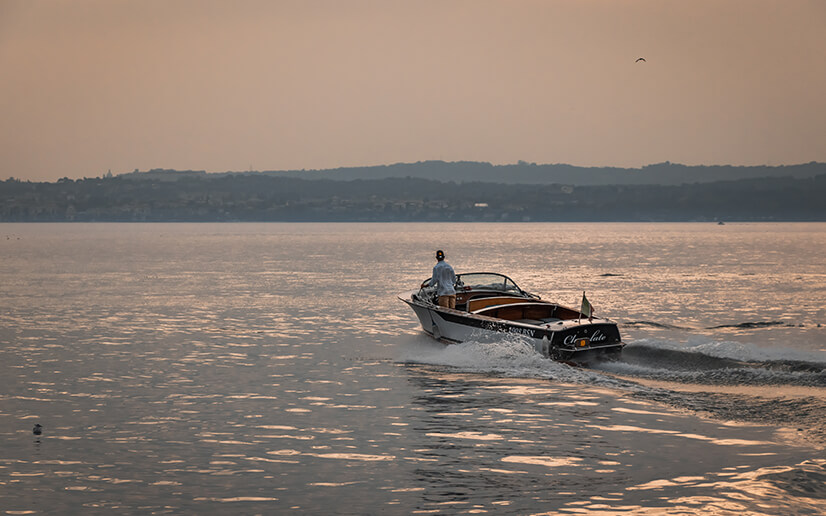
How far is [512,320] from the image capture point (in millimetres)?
27266

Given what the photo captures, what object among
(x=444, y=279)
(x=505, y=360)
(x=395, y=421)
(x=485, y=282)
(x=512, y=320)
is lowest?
(x=395, y=421)

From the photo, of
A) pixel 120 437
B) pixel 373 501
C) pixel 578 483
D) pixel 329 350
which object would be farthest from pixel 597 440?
pixel 329 350

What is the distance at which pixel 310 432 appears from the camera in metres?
17.3

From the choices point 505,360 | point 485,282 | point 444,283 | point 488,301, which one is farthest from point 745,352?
point 485,282

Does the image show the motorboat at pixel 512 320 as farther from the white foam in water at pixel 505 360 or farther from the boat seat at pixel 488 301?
the white foam in water at pixel 505 360

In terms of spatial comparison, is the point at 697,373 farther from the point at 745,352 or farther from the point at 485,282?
the point at 485,282

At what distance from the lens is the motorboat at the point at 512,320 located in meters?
23.3

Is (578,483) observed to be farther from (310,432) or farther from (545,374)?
(545,374)

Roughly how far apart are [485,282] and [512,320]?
4.55m

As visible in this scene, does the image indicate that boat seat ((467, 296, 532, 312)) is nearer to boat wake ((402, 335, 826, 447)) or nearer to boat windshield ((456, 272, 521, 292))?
boat windshield ((456, 272, 521, 292))

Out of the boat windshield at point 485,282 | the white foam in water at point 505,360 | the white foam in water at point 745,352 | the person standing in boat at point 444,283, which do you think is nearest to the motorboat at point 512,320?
the boat windshield at point 485,282

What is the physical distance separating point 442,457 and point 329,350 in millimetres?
14393

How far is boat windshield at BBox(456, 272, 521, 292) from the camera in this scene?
31078 mm

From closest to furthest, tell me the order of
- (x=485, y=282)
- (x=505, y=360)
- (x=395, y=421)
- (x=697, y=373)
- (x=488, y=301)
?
(x=395, y=421), (x=697, y=373), (x=505, y=360), (x=488, y=301), (x=485, y=282)
